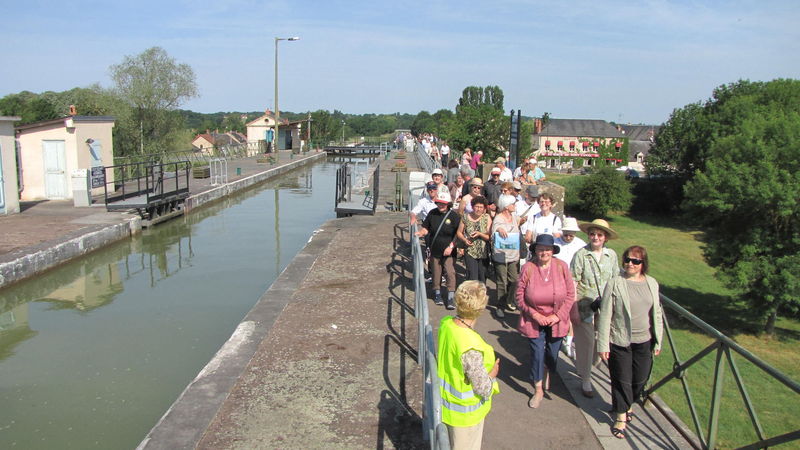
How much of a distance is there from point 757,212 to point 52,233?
59.2 feet

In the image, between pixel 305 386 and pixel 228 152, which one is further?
pixel 228 152

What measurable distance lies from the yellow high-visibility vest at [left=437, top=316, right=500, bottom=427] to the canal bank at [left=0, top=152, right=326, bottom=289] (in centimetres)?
960

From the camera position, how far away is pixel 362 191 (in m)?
20.1

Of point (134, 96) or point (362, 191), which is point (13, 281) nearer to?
point (362, 191)

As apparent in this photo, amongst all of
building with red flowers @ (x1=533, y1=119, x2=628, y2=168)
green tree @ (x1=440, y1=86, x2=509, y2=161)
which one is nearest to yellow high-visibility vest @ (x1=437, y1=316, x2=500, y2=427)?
green tree @ (x1=440, y1=86, x2=509, y2=161)

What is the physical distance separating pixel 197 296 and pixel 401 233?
4.14 m

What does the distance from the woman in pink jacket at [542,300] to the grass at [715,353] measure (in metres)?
1.68

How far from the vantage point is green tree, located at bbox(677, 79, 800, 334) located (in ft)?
52.4

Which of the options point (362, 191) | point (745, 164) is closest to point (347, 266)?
point (362, 191)

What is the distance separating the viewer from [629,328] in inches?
174

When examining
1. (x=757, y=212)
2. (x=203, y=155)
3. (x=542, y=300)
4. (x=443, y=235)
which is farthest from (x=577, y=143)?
(x=542, y=300)

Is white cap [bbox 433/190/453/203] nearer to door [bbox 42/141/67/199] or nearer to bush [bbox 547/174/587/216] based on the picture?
door [bbox 42/141/67/199]

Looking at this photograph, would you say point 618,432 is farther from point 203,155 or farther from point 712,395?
point 203,155

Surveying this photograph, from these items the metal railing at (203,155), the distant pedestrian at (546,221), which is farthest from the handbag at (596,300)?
the metal railing at (203,155)
